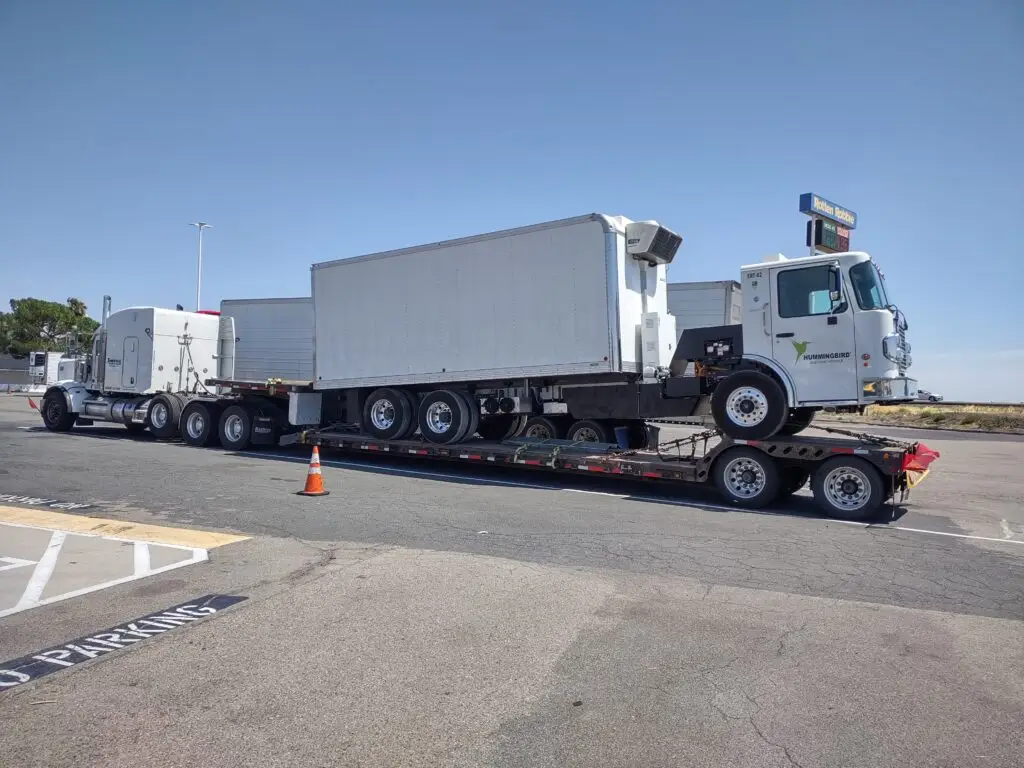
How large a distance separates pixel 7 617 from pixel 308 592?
2.06 m

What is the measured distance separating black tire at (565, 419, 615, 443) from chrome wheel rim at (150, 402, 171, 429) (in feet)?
32.3

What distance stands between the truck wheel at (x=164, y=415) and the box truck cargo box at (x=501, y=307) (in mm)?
5053

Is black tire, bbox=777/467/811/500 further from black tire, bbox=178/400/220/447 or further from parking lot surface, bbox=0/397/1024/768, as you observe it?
black tire, bbox=178/400/220/447

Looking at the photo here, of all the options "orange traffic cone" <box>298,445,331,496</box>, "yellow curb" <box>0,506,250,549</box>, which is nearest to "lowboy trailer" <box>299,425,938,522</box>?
"orange traffic cone" <box>298,445,331,496</box>

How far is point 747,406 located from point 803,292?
1.75 meters

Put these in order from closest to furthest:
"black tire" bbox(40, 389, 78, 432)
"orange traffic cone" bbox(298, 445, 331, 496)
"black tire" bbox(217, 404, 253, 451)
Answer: "orange traffic cone" bbox(298, 445, 331, 496)
"black tire" bbox(217, 404, 253, 451)
"black tire" bbox(40, 389, 78, 432)

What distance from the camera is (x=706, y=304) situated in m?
15.9

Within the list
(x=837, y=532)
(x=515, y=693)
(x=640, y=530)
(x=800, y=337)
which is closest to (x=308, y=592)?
(x=515, y=693)

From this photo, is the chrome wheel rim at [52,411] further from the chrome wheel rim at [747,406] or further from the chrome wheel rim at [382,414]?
the chrome wheel rim at [747,406]

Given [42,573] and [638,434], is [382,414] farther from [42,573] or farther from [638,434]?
[42,573]

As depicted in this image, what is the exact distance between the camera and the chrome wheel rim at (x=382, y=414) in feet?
49.0

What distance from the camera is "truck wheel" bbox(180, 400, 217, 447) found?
1738cm

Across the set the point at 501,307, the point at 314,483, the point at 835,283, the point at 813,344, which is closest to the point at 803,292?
the point at 835,283

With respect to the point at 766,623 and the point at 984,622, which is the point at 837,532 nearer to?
the point at 984,622
